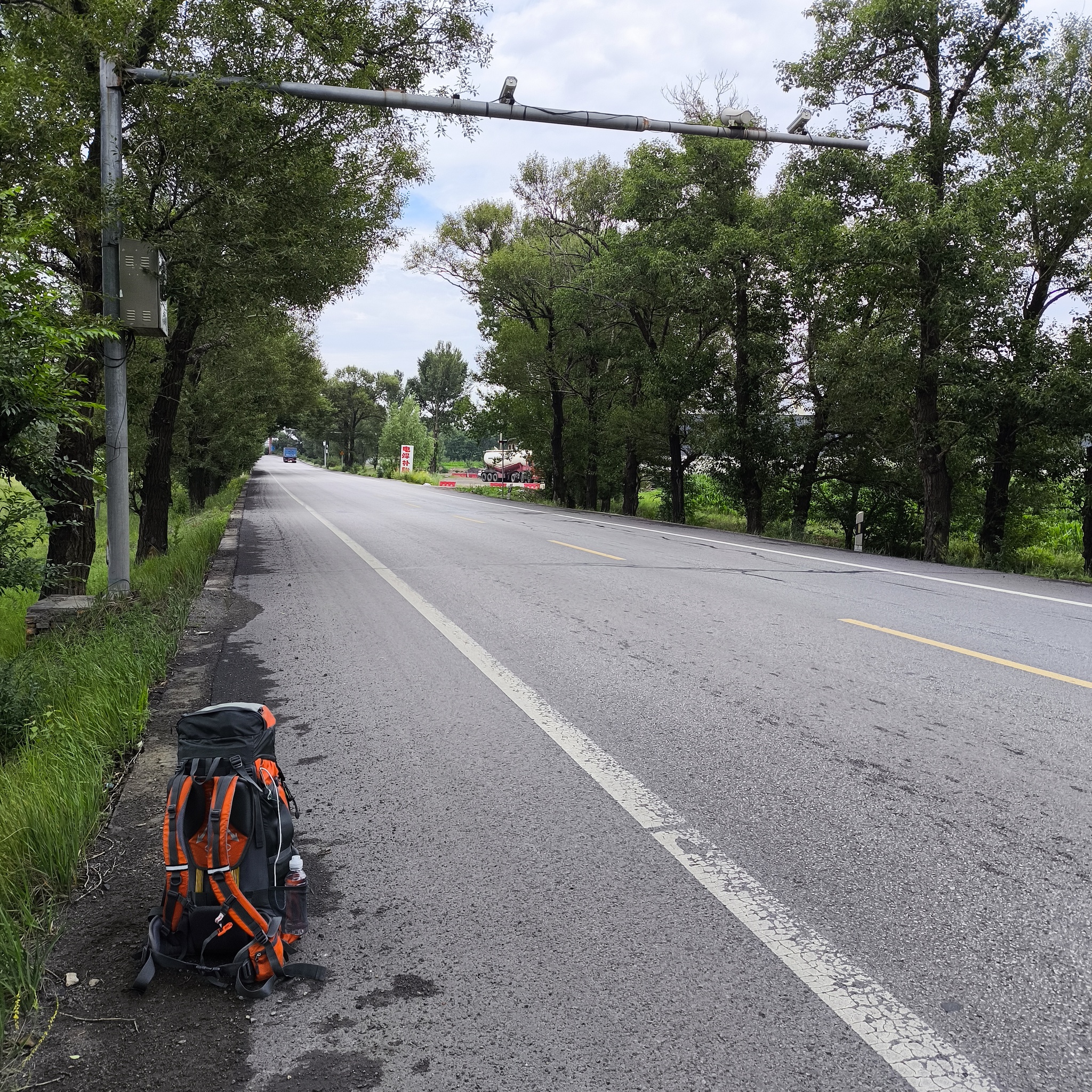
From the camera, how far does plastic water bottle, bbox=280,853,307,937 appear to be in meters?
2.79

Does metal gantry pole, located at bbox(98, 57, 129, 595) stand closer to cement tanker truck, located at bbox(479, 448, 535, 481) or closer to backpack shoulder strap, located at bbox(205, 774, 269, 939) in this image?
backpack shoulder strap, located at bbox(205, 774, 269, 939)

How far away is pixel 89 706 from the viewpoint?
15.6 feet

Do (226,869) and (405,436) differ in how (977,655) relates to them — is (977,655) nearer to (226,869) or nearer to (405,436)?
(226,869)

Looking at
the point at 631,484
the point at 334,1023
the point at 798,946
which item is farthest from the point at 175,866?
the point at 631,484

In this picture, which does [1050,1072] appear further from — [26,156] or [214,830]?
[26,156]

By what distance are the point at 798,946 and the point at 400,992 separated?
1.24m

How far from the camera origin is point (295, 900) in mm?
2838

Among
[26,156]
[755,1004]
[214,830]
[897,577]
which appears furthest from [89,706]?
[897,577]

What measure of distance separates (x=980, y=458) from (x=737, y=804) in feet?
71.9

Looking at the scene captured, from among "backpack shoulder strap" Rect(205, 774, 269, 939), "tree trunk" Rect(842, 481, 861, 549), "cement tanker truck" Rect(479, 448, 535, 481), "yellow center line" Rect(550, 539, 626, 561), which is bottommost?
"backpack shoulder strap" Rect(205, 774, 269, 939)

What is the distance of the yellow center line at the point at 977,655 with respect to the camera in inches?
236

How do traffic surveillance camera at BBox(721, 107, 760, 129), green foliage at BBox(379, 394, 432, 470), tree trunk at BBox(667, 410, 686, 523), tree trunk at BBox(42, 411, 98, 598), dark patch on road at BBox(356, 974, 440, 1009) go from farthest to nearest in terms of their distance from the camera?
green foliage at BBox(379, 394, 432, 470) → tree trunk at BBox(667, 410, 686, 523) → tree trunk at BBox(42, 411, 98, 598) → traffic surveillance camera at BBox(721, 107, 760, 129) → dark patch on road at BBox(356, 974, 440, 1009)

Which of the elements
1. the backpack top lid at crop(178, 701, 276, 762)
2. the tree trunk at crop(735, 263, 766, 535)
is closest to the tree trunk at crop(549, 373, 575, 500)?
the tree trunk at crop(735, 263, 766, 535)

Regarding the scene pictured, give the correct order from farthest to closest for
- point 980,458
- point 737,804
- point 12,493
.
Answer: point 980,458
point 12,493
point 737,804
